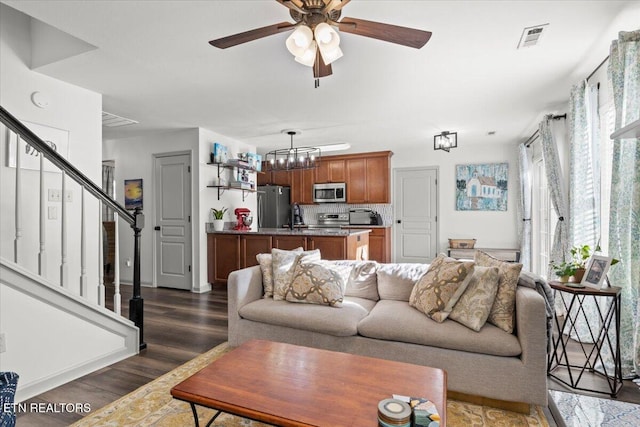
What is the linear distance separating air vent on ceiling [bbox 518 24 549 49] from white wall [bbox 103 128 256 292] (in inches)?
164

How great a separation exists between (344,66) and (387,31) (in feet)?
4.17

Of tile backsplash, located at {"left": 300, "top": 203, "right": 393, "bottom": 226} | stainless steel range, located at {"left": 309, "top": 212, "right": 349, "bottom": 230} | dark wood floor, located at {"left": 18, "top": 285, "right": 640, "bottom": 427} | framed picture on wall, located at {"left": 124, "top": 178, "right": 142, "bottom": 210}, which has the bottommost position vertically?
dark wood floor, located at {"left": 18, "top": 285, "right": 640, "bottom": 427}

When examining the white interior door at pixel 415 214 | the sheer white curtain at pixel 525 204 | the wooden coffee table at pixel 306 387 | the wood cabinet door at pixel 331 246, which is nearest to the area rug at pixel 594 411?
the wooden coffee table at pixel 306 387

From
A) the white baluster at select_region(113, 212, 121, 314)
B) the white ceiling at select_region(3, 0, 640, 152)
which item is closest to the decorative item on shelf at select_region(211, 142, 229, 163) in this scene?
the white ceiling at select_region(3, 0, 640, 152)

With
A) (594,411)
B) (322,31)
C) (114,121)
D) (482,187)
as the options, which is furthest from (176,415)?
(482,187)

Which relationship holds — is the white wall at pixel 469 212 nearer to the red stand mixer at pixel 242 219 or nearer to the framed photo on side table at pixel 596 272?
the red stand mixer at pixel 242 219

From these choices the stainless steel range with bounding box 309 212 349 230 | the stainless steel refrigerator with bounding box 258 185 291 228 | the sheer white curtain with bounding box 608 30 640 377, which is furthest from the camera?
the stainless steel range with bounding box 309 212 349 230

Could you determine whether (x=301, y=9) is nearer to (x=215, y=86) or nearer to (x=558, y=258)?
(x=215, y=86)

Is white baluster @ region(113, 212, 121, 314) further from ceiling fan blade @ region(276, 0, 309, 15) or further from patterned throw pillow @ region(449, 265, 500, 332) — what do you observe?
patterned throw pillow @ region(449, 265, 500, 332)

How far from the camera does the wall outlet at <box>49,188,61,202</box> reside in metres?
3.06

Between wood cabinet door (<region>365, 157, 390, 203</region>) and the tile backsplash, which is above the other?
wood cabinet door (<region>365, 157, 390, 203</region>)

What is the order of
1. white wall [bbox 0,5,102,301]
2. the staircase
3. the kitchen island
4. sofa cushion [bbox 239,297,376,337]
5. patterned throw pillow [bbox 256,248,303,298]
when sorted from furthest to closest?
the kitchen island, patterned throw pillow [bbox 256,248,303,298], white wall [bbox 0,5,102,301], sofa cushion [bbox 239,297,376,337], the staircase

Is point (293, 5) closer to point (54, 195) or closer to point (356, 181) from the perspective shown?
point (54, 195)

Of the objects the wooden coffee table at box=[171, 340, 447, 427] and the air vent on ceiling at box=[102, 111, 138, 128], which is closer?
the wooden coffee table at box=[171, 340, 447, 427]
